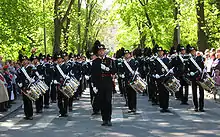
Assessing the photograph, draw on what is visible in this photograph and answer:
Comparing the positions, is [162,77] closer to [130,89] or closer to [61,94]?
[130,89]

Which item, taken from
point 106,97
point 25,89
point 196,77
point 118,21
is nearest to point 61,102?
point 25,89

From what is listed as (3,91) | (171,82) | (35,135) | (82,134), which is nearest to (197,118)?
(171,82)

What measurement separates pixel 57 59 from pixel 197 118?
5596 mm

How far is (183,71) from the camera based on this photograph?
58.5 feet

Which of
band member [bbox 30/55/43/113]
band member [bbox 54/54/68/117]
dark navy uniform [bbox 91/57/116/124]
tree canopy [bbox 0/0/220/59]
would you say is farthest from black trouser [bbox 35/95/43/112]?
tree canopy [bbox 0/0/220/59]

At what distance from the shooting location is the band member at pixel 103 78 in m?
12.9

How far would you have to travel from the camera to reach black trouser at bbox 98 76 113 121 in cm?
1292

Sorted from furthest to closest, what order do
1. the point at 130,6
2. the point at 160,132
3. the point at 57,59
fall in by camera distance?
1. the point at 130,6
2. the point at 57,59
3. the point at 160,132

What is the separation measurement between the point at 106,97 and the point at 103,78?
538 millimetres

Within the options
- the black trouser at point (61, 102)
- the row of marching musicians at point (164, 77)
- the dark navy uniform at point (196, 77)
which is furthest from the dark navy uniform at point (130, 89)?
the black trouser at point (61, 102)

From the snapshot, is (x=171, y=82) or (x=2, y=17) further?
(x=2, y=17)

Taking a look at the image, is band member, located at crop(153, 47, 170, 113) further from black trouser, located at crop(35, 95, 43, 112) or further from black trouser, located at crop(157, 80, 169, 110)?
black trouser, located at crop(35, 95, 43, 112)

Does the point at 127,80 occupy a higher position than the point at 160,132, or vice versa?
the point at 127,80

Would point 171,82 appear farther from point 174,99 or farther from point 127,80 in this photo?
point 174,99
